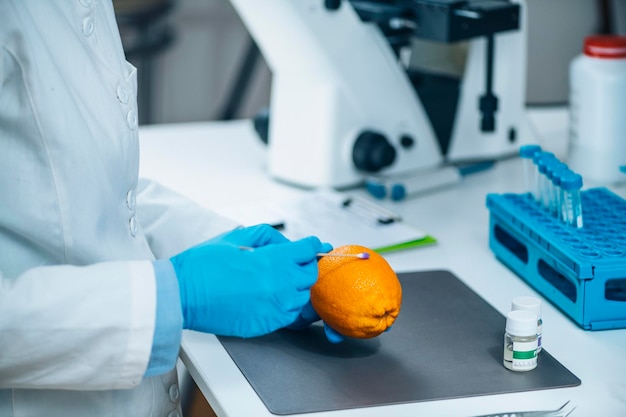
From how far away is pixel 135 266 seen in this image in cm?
90

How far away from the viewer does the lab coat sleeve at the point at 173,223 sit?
1215mm

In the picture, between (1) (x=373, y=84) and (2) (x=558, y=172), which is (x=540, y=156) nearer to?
(2) (x=558, y=172)

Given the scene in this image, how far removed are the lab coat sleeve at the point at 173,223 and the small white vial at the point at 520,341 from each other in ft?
1.35

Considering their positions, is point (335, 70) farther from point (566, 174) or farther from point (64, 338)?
point (64, 338)

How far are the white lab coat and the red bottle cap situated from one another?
88 cm

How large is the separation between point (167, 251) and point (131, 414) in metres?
0.26

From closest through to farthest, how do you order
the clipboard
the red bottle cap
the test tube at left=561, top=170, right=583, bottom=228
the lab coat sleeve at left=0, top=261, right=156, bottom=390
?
1. the lab coat sleeve at left=0, top=261, right=156, bottom=390
2. the test tube at left=561, top=170, right=583, bottom=228
3. the clipboard
4. the red bottle cap

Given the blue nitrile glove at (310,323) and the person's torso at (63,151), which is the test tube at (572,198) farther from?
the person's torso at (63,151)

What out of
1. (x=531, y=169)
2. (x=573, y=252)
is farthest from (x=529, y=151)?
(x=573, y=252)

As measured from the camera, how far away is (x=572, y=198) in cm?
121

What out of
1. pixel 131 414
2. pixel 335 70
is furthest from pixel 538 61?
pixel 131 414

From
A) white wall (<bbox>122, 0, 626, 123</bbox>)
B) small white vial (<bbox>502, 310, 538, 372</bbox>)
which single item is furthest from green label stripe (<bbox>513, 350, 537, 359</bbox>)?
white wall (<bbox>122, 0, 626, 123</bbox>)

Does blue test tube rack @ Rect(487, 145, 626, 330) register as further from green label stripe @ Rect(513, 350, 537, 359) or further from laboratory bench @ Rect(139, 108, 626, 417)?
green label stripe @ Rect(513, 350, 537, 359)

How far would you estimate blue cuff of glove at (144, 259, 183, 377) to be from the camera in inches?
35.3
